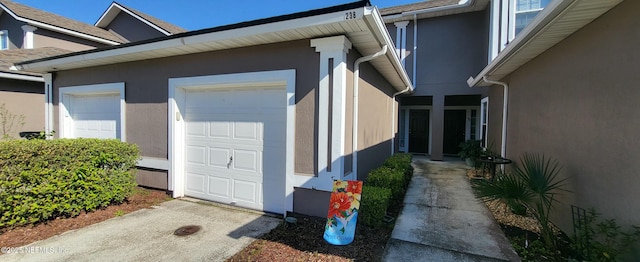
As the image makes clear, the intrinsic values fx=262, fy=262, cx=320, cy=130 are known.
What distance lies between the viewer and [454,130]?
39.2 ft

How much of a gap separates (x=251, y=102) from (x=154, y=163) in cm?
257

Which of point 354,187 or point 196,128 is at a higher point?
point 196,128

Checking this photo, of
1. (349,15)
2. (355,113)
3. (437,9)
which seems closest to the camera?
(349,15)

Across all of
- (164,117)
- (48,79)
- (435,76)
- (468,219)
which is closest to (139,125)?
(164,117)

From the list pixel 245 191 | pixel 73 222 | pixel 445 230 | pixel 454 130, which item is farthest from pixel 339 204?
pixel 454 130

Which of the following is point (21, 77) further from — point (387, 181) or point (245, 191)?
point (387, 181)

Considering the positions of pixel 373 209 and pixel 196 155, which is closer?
pixel 373 209

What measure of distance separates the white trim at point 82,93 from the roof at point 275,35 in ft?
1.79

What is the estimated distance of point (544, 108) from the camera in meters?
4.25

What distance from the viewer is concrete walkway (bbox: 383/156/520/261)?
308cm

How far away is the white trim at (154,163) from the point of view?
524 cm

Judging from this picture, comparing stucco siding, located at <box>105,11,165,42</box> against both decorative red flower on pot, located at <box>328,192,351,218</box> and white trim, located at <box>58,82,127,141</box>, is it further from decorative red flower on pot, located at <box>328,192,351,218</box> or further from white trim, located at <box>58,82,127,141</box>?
decorative red flower on pot, located at <box>328,192,351,218</box>

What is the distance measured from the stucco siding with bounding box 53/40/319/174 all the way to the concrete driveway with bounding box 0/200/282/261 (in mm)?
Answer: 1226

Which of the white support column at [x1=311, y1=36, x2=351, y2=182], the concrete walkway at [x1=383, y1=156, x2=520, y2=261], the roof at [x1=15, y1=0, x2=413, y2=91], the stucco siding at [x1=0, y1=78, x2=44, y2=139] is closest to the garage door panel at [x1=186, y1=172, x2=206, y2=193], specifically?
the roof at [x1=15, y1=0, x2=413, y2=91]
